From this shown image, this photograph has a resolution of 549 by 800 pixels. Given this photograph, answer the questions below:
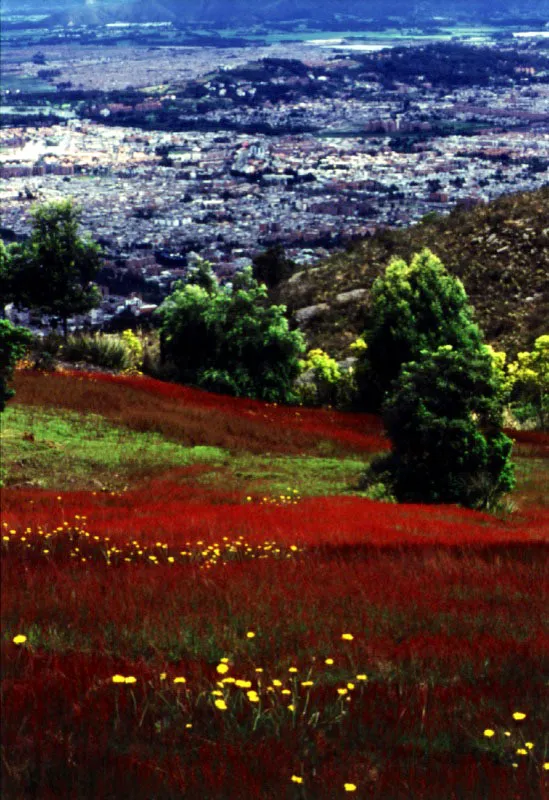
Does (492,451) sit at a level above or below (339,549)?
below

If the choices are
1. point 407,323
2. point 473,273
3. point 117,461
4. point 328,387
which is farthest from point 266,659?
point 473,273

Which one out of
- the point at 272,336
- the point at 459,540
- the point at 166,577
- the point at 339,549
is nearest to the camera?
the point at 166,577

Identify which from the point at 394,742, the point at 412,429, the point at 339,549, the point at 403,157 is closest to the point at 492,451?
the point at 412,429

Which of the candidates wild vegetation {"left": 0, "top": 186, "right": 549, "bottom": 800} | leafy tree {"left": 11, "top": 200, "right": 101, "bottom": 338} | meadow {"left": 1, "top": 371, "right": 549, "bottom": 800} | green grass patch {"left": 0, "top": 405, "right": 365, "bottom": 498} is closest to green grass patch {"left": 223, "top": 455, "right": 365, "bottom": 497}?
green grass patch {"left": 0, "top": 405, "right": 365, "bottom": 498}

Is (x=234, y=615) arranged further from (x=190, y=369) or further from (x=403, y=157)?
(x=403, y=157)

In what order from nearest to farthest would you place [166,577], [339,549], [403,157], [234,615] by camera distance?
[234,615], [166,577], [339,549], [403,157]

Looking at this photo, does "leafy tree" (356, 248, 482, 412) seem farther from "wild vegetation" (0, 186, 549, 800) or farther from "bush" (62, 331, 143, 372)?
"wild vegetation" (0, 186, 549, 800)

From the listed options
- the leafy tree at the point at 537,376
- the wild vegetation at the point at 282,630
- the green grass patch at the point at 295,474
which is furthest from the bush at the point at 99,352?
the wild vegetation at the point at 282,630
